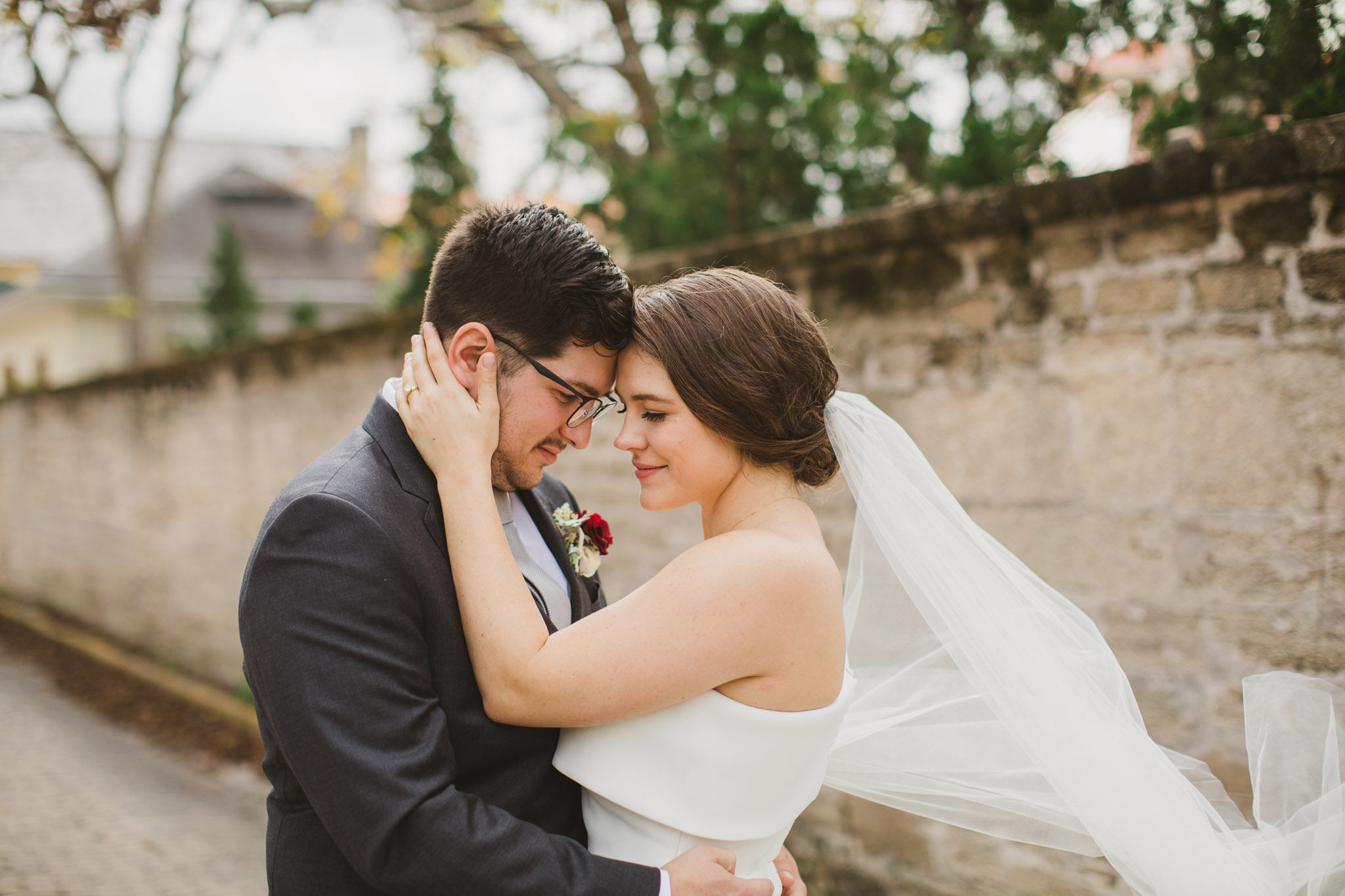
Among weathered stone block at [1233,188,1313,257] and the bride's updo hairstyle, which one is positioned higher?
weathered stone block at [1233,188,1313,257]

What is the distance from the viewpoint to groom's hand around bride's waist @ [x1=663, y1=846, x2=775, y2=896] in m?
1.73

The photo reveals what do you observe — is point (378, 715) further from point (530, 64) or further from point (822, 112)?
point (530, 64)

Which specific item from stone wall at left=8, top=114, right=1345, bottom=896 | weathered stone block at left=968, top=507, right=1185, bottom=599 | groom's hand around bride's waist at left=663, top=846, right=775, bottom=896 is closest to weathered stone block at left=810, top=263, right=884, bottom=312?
stone wall at left=8, top=114, right=1345, bottom=896

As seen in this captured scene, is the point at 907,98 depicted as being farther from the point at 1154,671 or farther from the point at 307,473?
the point at 307,473

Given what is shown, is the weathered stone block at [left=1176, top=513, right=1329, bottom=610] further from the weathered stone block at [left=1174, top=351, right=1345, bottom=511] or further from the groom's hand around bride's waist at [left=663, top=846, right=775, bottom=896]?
the groom's hand around bride's waist at [left=663, top=846, right=775, bottom=896]

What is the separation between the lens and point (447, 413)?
1.82 metres

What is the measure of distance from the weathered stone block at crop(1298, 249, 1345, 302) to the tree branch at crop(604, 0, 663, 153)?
7.24 m

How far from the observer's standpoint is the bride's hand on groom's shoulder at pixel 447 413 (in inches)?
70.6

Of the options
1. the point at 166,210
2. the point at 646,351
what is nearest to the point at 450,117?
the point at 646,351

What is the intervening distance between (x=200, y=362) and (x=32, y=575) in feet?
18.3

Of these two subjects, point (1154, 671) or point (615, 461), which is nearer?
point (1154, 671)

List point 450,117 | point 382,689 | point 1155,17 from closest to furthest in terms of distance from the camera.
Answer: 1. point 382,689
2. point 1155,17
3. point 450,117

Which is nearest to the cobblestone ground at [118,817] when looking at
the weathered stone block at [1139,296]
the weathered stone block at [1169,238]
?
the weathered stone block at [1139,296]

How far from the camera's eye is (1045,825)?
210 cm
